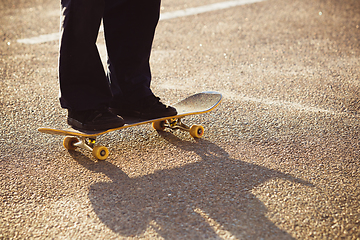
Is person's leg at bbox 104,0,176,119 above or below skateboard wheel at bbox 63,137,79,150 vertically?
above

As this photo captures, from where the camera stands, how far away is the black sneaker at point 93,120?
8.32 feet

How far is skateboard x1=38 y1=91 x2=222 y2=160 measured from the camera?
2521 mm

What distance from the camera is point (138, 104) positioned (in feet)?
9.24

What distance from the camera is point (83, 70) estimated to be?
8.07 ft

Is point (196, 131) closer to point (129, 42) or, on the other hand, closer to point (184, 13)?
point (129, 42)

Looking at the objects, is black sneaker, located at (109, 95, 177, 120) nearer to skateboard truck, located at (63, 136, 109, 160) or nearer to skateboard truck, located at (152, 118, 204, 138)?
skateboard truck, located at (152, 118, 204, 138)

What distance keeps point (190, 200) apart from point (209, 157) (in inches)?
20.9

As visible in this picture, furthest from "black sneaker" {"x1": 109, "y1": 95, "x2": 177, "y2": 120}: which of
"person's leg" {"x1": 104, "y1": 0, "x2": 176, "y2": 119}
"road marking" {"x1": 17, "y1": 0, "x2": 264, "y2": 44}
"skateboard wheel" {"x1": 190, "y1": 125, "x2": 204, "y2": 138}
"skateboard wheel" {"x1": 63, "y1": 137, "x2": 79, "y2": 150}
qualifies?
"road marking" {"x1": 17, "y1": 0, "x2": 264, "y2": 44}

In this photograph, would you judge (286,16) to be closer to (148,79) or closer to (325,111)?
(325,111)

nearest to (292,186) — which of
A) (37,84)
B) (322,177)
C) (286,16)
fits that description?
(322,177)

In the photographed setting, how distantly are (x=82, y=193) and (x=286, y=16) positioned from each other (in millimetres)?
5057

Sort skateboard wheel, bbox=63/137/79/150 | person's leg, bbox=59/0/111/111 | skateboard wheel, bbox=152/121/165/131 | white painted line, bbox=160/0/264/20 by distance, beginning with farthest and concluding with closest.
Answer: white painted line, bbox=160/0/264/20, skateboard wheel, bbox=152/121/165/131, skateboard wheel, bbox=63/137/79/150, person's leg, bbox=59/0/111/111

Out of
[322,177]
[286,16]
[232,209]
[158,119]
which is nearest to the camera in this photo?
[232,209]

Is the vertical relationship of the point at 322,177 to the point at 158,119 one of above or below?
below
